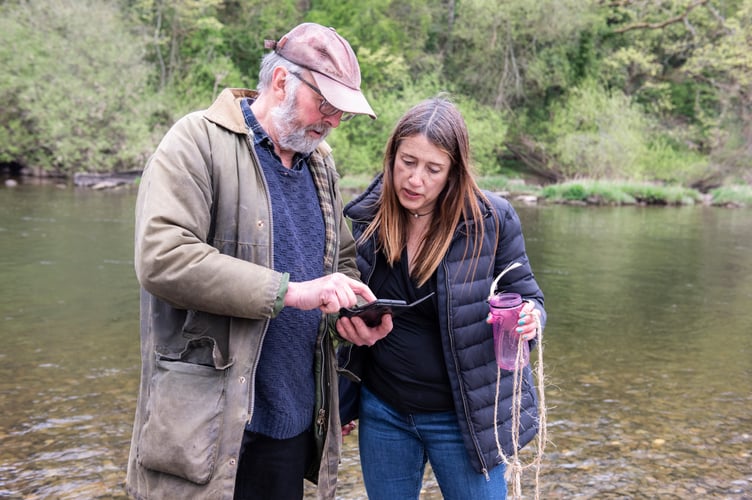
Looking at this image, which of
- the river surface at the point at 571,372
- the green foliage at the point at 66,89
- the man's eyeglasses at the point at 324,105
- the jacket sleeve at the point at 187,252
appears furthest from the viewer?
the green foliage at the point at 66,89

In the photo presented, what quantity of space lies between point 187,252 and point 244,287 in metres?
0.17

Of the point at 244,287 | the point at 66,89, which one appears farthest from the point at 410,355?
the point at 66,89

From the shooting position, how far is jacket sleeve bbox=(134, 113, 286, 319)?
175cm

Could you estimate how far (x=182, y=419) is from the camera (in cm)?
184

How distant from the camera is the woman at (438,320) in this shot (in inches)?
90.4

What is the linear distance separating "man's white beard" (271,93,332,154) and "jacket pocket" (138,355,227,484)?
2.26 feet

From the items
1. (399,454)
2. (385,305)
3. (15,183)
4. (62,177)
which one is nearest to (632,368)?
(399,454)

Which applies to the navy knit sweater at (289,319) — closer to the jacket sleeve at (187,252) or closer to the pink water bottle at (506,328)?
the jacket sleeve at (187,252)

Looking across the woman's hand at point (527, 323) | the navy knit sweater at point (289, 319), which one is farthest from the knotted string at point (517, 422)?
the navy knit sweater at point (289, 319)

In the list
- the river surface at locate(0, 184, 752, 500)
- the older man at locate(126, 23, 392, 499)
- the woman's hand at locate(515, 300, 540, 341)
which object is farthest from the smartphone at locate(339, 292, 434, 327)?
the river surface at locate(0, 184, 752, 500)

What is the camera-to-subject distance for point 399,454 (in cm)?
243

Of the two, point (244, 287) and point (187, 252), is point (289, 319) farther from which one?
point (187, 252)

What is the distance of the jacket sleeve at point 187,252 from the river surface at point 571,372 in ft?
8.33

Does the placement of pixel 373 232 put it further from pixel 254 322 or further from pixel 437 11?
pixel 437 11
